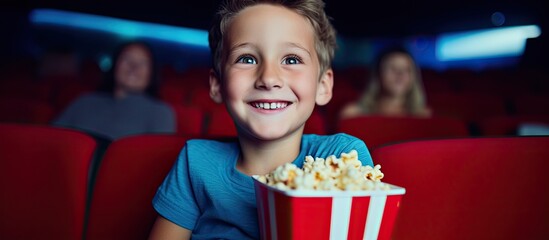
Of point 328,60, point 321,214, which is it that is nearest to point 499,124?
point 328,60

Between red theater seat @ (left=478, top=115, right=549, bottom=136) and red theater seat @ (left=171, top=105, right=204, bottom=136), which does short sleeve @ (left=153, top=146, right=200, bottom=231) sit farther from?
red theater seat @ (left=478, top=115, right=549, bottom=136)

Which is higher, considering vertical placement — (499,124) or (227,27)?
(227,27)

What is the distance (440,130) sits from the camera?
156 cm

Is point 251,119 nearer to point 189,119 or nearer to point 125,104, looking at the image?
point 189,119

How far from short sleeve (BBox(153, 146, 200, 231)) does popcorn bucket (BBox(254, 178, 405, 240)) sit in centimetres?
39

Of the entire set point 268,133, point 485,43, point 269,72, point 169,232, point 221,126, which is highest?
point 485,43

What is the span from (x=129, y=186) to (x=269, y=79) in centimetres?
49

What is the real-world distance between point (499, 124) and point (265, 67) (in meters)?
1.28

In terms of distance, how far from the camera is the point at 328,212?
1.71 ft

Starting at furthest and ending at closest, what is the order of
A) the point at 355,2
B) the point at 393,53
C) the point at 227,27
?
the point at 355,2
the point at 393,53
the point at 227,27

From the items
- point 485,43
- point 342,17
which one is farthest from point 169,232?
point 485,43

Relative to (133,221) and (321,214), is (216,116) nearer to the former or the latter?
(133,221)

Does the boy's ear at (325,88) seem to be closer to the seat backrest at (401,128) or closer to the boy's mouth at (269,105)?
the boy's mouth at (269,105)

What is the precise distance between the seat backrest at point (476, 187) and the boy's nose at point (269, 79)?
0.25 m
